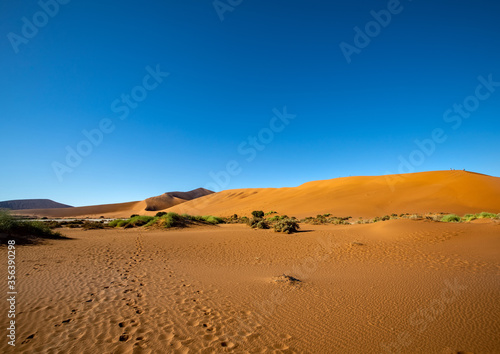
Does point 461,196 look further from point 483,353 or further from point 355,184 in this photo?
point 483,353

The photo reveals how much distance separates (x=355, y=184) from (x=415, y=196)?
44.0ft

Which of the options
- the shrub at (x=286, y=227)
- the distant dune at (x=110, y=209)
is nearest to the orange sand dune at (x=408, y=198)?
the shrub at (x=286, y=227)

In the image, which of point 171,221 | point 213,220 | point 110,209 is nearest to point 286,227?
point 171,221

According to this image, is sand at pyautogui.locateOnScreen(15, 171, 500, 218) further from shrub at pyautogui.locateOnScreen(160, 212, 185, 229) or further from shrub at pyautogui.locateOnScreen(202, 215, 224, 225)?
shrub at pyautogui.locateOnScreen(160, 212, 185, 229)

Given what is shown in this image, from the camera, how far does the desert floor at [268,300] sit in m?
3.59

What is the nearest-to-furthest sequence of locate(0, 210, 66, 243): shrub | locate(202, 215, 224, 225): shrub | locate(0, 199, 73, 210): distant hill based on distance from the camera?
locate(0, 210, 66, 243): shrub, locate(202, 215, 224, 225): shrub, locate(0, 199, 73, 210): distant hill

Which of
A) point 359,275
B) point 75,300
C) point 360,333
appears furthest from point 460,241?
point 75,300

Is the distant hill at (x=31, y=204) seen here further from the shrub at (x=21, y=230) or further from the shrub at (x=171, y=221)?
the shrub at (x=21, y=230)

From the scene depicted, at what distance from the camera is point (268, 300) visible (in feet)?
17.3

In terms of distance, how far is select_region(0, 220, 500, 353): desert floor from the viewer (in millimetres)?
3592

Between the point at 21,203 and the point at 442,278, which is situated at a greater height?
the point at 21,203

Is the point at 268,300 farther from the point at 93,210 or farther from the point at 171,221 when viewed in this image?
the point at 93,210

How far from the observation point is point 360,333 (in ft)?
12.6

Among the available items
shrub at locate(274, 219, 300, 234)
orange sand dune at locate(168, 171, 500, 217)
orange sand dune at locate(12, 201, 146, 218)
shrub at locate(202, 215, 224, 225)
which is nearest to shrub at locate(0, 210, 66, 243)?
shrub at locate(274, 219, 300, 234)
